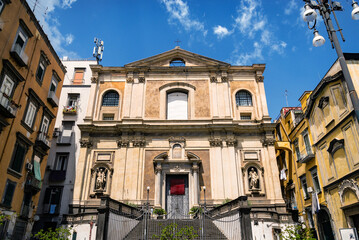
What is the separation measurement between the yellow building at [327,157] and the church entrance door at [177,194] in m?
9.15

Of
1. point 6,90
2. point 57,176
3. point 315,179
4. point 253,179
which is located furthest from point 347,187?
point 57,176

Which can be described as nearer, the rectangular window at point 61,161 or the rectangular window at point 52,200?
the rectangular window at point 52,200

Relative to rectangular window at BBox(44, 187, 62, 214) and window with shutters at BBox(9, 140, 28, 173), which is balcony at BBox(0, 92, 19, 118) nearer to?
window with shutters at BBox(9, 140, 28, 173)

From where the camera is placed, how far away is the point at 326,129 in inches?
743

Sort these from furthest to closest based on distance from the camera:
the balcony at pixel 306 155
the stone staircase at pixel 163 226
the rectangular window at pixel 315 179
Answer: the balcony at pixel 306 155 < the rectangular window at pixel 315 179 < the stone staircase at pixel 163 226

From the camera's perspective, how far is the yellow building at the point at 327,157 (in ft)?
52.7

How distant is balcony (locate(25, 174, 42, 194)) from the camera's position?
17719mm

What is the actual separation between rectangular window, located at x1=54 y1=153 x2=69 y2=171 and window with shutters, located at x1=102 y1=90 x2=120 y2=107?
6013 mm

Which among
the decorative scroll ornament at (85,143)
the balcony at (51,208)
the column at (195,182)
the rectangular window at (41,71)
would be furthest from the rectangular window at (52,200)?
the column at (195,182)

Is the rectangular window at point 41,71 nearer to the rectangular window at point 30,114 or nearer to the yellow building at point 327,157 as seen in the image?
the rectangular window at point 30,114

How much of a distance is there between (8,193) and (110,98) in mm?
13326

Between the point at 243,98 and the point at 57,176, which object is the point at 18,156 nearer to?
the point at 57,176

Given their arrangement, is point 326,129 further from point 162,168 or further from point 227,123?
point 162,168

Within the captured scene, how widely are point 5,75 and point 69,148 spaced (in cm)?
1034
